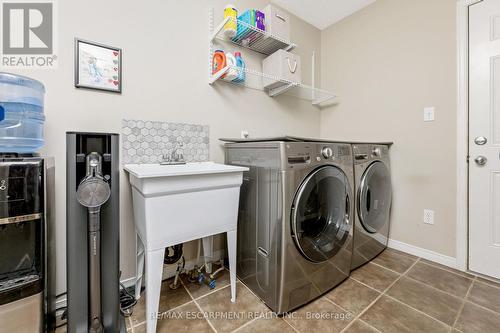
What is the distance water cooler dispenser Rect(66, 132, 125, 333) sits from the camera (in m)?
0.87

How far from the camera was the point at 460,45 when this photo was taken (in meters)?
1.61

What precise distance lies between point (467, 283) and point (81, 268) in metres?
2.30

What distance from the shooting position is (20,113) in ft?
3.30

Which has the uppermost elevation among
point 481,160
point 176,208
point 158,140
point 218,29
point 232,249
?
point 218,29

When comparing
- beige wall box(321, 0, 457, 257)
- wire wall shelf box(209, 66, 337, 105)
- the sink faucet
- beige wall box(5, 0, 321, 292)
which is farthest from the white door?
the sink faucet

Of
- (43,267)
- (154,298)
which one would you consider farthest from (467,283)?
(43,267)

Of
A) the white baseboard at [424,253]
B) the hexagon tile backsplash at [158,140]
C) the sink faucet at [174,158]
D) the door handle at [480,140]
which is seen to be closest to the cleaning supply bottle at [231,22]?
the hexagon tile backsplash at [158,140]

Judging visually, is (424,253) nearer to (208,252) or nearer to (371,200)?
(371,200)

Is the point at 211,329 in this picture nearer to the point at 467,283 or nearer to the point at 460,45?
the point at 467,283

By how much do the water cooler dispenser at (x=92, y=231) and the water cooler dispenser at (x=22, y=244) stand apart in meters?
0.09

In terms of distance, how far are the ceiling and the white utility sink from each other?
197 cm

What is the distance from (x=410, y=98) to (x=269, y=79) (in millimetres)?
1248

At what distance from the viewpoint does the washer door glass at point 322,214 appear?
118 centimetres

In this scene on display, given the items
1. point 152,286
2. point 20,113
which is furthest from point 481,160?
point 20,113
